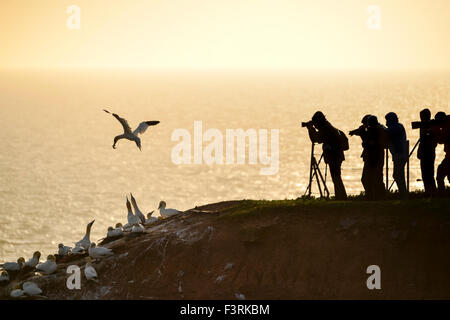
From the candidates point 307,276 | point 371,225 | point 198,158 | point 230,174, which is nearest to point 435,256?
point 371,225

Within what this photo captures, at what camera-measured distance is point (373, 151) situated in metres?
25.8

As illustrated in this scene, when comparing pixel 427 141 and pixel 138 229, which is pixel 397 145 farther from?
pixel 138 229

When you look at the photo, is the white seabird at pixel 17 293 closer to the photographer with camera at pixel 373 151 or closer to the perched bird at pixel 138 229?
the perched bird at pixel 138 229

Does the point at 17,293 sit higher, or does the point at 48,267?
the point at 48,267

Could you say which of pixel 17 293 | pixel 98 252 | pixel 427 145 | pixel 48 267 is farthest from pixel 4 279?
pixel 427 145

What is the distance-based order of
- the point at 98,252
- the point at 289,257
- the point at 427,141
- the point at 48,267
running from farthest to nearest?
the point at 48,267 < the point at 98,252 < the point at 427,141 < the point at 289,257

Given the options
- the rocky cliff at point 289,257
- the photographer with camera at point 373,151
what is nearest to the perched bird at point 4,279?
the rocky cliff at point 289,257

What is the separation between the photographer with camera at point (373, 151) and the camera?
83.1 ft

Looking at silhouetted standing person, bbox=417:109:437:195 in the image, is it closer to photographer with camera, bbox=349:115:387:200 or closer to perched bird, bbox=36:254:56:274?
photographer with camera, bbox=349:115:387:200

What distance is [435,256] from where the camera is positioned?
23.0m

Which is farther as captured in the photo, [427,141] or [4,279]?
[4,279]
